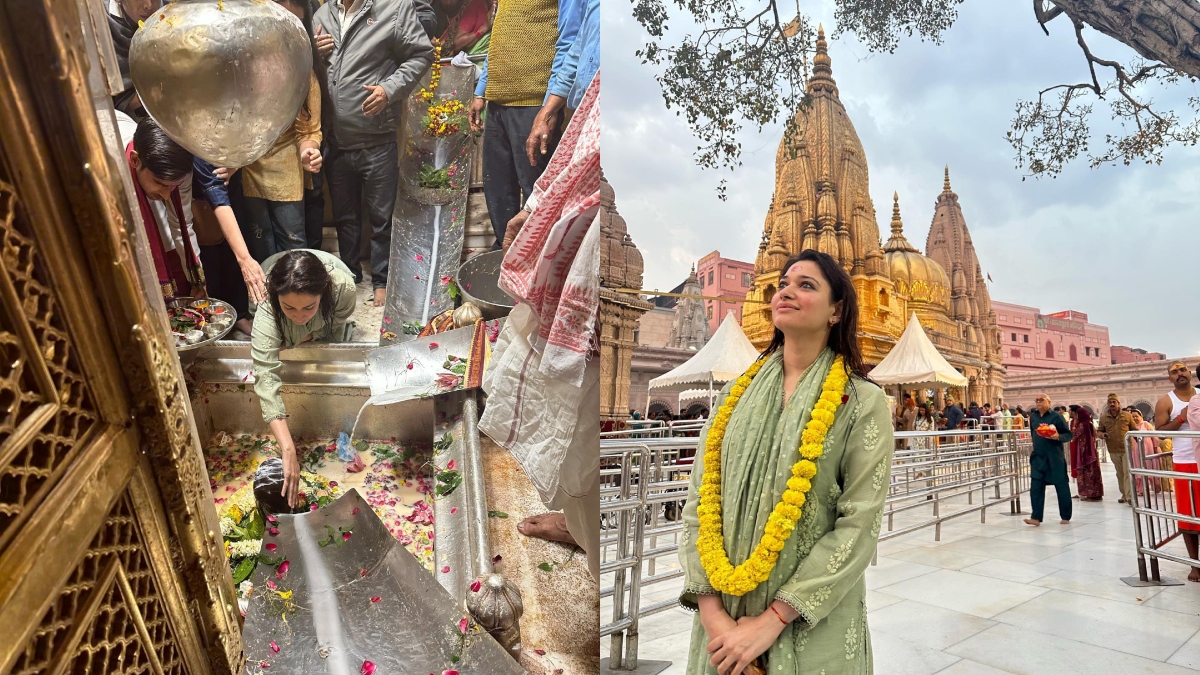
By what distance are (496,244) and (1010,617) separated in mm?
2082

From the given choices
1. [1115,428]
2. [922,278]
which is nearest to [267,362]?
[1115,428]

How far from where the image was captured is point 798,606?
0.74m

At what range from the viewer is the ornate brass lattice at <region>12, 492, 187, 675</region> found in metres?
0.57

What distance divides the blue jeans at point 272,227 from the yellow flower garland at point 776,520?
88 centimetres

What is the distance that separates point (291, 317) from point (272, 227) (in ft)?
0.55

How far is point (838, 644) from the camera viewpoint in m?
0.77

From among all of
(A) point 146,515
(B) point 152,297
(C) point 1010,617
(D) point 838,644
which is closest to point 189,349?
(B) point 152,297

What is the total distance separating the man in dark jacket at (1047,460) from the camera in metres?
3.94

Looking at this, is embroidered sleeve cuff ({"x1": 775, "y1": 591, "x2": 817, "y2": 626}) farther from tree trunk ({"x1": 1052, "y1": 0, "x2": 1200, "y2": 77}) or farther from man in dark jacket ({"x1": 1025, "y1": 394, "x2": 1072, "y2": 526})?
man in dark jacket ({"x1": 1025, "y1": 394, "x2": 1072, "y2": 526})

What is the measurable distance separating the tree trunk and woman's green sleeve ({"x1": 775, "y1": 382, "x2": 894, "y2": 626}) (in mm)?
3320

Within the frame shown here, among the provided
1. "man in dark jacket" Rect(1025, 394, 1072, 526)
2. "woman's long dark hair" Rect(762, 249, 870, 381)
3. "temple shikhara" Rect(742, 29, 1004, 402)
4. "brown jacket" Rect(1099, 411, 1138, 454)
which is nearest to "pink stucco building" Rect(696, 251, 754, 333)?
"temple shikhara" Rect(742, 29, 1004, 402)

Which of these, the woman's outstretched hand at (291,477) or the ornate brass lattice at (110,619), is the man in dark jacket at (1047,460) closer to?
the woman's outstretched hand at (291,477)

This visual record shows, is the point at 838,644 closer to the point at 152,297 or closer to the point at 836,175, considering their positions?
the point at 152,297

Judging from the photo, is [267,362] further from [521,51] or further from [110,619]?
[521,51]
